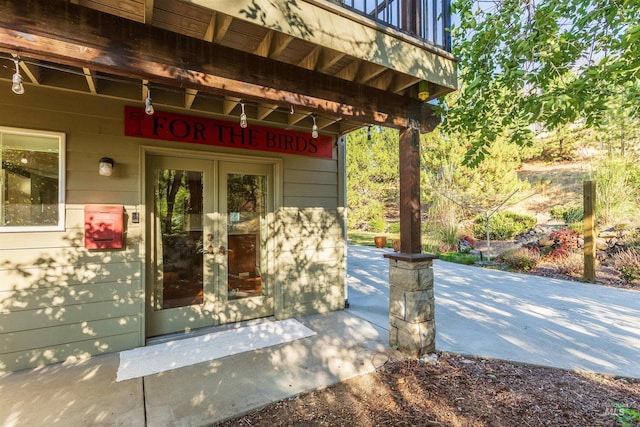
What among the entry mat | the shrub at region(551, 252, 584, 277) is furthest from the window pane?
the shrub at region(551, 252, 584, 277)

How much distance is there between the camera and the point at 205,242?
11.2 feet

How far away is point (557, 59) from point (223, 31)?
2904mm

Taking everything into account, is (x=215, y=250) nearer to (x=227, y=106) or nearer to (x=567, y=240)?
(x=227, y=106)

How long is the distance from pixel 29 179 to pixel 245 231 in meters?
2.00

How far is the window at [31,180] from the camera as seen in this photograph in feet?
8.32

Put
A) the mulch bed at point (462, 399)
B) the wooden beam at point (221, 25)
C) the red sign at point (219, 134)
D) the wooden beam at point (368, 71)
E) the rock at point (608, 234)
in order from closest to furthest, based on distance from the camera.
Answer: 1. the wooden beam at point (221, 25)
2. the mulch bed at point (462, 399)
3. the wooden beam at point (368, 71)
4. the red sign at point (219, 134)
5. the rock at point (608, 234)

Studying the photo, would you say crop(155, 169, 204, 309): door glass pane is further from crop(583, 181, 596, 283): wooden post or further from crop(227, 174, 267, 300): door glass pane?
crop(583, 181, 596, 283): wooden post

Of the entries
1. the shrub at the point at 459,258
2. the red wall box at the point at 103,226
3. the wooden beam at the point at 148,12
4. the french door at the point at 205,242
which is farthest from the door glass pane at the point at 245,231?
the shrub at the point at 459,258

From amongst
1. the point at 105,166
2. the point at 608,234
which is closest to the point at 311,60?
→ the point at 105,166

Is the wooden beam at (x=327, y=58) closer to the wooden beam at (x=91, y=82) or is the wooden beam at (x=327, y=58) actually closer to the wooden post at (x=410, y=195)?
the wooden post at (x=410, y=195)

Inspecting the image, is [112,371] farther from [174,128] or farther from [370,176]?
[370,176]

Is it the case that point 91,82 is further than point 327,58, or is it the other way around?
point 91,82

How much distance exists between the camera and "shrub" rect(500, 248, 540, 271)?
6.51 metres

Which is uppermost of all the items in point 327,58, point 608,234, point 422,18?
point 422,18
